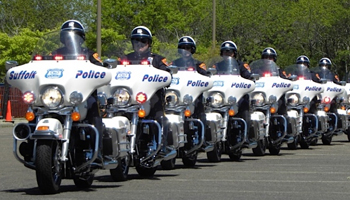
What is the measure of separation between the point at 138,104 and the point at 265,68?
7187mm

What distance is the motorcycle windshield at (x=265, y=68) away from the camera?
19.7 m

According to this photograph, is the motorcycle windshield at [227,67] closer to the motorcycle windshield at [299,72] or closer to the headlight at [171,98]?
the headlight at [171,98]

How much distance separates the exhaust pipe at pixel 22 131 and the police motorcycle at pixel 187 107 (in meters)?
3.78

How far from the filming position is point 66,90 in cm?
1109

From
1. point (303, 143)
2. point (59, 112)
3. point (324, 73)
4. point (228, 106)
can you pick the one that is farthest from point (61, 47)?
point (324, 73)

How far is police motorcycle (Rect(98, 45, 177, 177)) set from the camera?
42.4 ft

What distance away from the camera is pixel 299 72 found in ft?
72.8

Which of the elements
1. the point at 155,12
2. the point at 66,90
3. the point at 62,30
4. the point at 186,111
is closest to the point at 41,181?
the point at 66,90

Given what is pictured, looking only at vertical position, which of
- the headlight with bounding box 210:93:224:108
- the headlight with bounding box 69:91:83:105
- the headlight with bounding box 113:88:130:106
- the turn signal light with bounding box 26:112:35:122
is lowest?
the turn signal light with bounding box 26:112:35:122

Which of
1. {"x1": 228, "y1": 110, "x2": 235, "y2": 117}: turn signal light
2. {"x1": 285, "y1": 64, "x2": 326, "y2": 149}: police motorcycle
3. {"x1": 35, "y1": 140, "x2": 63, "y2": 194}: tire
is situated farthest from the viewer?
{"x1": 285, "y1": 64, "x2": 326, "y2": 149}: police motorcycle

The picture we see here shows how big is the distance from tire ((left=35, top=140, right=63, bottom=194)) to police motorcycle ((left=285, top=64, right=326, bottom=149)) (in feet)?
35.5

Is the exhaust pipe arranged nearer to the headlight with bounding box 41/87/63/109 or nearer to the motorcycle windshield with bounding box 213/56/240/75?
the headlight with bounding box 41/87/63/109

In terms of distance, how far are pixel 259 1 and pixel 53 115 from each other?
50.9 meters

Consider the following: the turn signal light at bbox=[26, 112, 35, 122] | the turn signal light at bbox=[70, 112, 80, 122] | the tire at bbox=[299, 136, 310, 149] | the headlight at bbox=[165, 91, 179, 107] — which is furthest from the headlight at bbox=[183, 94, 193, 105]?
the tire at bbox=[299, 136, 310, 149]
